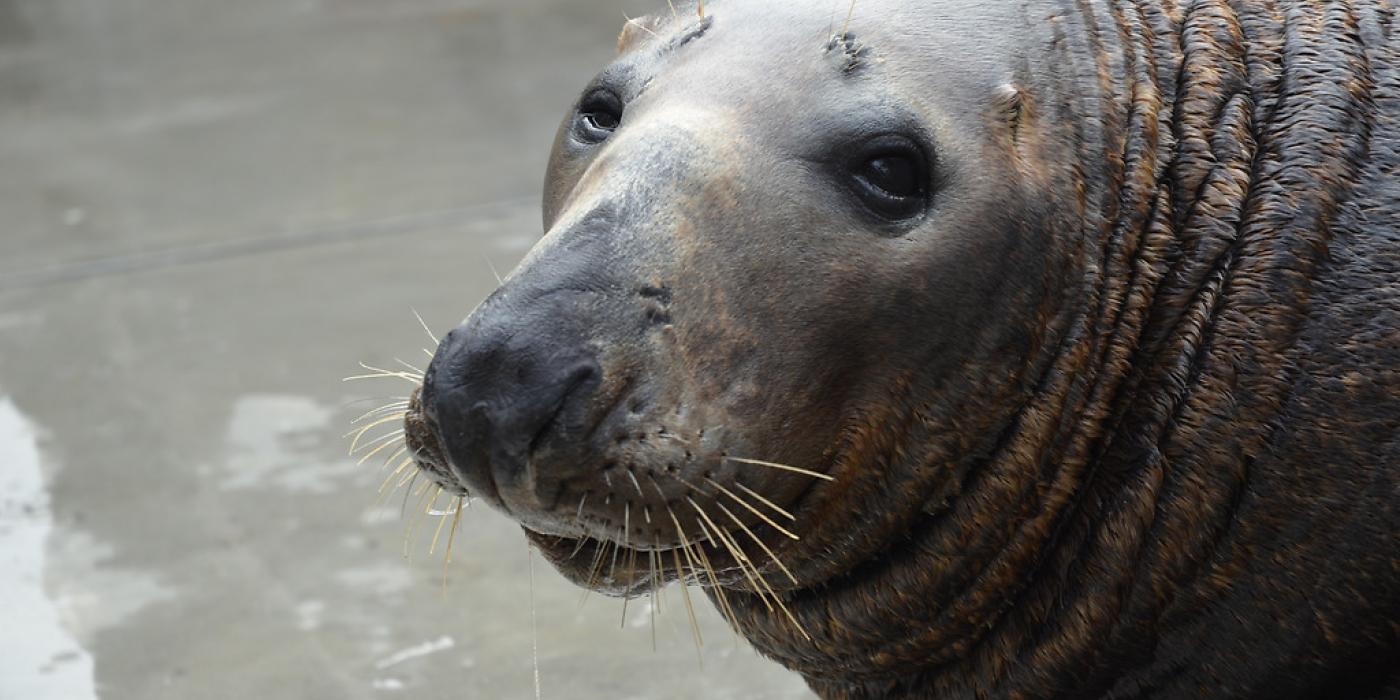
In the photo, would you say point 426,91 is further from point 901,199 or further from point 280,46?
point 901,199

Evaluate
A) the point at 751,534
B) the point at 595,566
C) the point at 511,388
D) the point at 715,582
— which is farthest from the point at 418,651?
the point at 511,388

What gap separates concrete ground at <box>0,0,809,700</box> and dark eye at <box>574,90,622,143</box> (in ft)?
4.85

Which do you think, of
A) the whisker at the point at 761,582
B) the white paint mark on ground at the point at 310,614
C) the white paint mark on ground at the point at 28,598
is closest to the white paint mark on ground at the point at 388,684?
the white paint mark on ground at the point at 310,614

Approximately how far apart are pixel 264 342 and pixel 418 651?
7.06ft

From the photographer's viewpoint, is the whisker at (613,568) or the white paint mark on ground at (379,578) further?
the white paint mark on ground at (379,578)

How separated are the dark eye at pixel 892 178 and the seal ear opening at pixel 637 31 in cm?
54

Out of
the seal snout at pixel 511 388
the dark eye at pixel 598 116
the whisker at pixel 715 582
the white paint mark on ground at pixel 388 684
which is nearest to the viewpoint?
the seal snout at pixel 511 388

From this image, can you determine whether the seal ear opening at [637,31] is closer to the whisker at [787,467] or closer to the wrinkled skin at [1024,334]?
the wrinkled skin at [1024,334]

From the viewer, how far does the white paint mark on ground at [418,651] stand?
13.2 feet

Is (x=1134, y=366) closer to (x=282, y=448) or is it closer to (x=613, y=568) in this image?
(x=613, y=568)

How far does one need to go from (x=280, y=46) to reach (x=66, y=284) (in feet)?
12.6

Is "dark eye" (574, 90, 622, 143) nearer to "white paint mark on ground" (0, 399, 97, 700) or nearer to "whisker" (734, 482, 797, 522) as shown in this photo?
"whisker" (734, 482, 797, 522)

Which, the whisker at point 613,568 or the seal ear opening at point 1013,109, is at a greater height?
the seal ear opening at point 1013,109

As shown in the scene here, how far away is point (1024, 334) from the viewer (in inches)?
104
